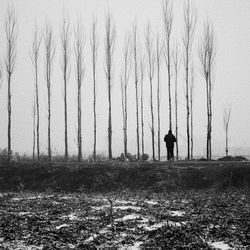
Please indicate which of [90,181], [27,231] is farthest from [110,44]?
[27,231]

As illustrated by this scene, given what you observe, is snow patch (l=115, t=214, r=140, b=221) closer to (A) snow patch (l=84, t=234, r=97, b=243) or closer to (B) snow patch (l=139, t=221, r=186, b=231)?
(B) snow patch (l=139, t=221, r=186, b=231)

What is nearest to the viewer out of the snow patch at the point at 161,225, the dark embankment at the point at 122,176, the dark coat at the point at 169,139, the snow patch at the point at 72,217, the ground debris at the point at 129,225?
the ground debris at the point at 129,225

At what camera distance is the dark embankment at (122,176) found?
758 inches

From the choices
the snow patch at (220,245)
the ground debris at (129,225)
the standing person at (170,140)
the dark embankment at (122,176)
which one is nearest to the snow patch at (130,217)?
the ground debris at (129,225)

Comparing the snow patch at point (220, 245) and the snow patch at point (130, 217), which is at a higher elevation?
the snow patch at point (220, 245)

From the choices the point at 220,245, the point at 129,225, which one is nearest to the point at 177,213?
the point at 129,225

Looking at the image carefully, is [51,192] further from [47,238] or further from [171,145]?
[47,238]

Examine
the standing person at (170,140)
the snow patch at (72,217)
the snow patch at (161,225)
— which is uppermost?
the standing person at (170,140)

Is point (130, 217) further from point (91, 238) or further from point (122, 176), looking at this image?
point (122, 176)

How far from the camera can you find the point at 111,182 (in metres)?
20.8

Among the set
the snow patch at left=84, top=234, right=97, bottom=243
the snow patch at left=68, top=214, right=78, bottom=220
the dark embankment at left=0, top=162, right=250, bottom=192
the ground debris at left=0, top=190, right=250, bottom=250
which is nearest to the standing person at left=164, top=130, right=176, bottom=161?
the dark embankment at left=0, top=162, right=250, bottom=192

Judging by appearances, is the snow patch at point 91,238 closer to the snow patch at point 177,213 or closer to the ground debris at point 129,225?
the ground debris at point 129,225

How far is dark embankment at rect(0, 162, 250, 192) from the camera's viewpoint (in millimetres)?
Answer: 19266

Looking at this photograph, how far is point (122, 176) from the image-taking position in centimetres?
2120
